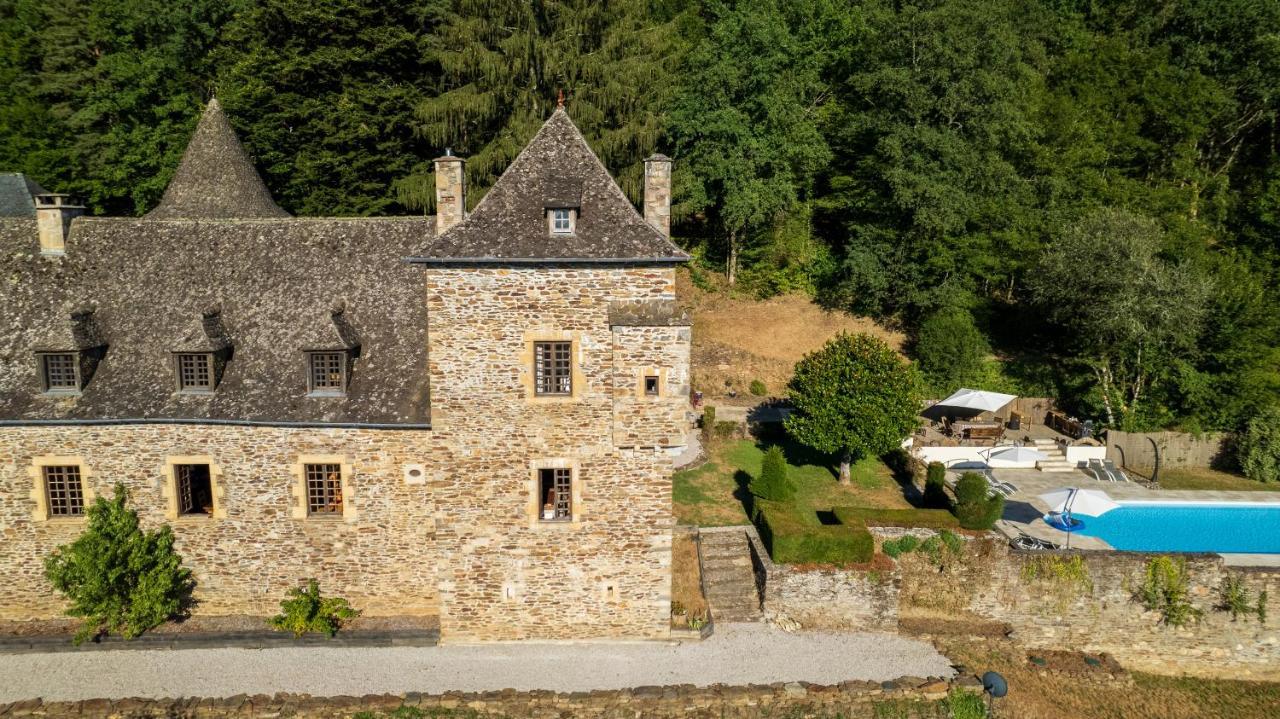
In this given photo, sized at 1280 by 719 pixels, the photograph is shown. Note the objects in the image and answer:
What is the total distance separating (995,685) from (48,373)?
23330mm

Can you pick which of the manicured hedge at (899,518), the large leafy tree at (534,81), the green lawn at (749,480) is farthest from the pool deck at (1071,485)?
the large leafy tree at (534,81)

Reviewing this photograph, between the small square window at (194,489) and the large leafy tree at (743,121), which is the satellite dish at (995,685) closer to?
the small square window at (194,489)

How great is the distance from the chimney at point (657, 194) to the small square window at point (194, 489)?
1255 centimetres

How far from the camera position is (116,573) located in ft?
56.9

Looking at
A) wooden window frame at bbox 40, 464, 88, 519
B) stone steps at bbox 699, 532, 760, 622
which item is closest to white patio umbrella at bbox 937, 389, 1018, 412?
stone steps at bbox 699, 532, 760, 622

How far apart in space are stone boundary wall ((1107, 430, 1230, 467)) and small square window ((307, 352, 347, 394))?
30.1m

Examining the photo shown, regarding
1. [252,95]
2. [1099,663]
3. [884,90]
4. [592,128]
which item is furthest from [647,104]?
[1099,663]

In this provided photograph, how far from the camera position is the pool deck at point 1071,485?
23.6m

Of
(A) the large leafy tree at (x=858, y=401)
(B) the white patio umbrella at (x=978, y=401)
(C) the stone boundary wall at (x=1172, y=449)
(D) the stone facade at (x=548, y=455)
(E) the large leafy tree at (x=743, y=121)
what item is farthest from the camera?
(E) the large leafy tree at (x=743, y=121)

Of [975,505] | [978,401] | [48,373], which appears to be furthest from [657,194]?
[978,401]

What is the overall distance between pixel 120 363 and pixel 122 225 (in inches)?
170

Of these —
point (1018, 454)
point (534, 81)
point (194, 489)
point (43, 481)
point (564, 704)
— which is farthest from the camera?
point (534, 81)

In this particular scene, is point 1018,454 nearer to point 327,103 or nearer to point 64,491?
point 64,491

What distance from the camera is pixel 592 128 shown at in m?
36.4
